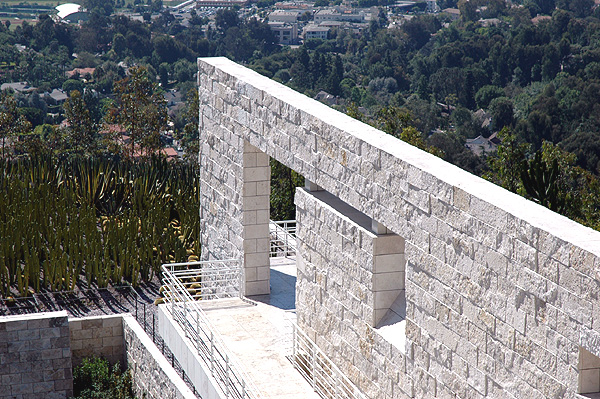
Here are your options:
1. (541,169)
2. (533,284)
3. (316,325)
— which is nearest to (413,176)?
(533,284)

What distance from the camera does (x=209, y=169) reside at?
1099cm

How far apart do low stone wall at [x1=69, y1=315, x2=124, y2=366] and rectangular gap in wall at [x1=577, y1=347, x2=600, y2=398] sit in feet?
28.9

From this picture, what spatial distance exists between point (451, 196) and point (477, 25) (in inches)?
4073

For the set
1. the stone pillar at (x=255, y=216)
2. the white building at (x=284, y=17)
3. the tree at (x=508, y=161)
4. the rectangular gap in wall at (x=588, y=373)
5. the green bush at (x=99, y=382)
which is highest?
the rectangular gap in wall at (x=588, y=373)

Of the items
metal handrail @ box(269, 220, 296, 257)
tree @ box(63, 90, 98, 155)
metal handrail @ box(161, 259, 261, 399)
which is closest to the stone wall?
metal handrail @ box(161, 259, 261, 399)

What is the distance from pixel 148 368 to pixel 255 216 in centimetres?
290

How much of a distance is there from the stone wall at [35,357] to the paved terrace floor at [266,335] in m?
3.20

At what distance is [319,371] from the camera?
8.27 meters

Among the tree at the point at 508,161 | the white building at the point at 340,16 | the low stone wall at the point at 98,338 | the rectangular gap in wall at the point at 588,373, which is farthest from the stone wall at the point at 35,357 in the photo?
the white building at the point at 340,16

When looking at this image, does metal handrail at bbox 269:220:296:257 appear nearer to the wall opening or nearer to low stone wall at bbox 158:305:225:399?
low stone wall at bbox 158:305:225:399

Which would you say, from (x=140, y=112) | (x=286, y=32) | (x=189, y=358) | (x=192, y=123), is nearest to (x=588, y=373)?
(x=189, y=358)

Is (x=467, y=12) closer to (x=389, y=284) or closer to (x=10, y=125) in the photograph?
(x=10, y=125)

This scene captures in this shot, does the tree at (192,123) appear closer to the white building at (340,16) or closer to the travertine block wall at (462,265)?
the travertine block wall at (462,265)

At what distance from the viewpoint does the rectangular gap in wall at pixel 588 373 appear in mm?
4949
